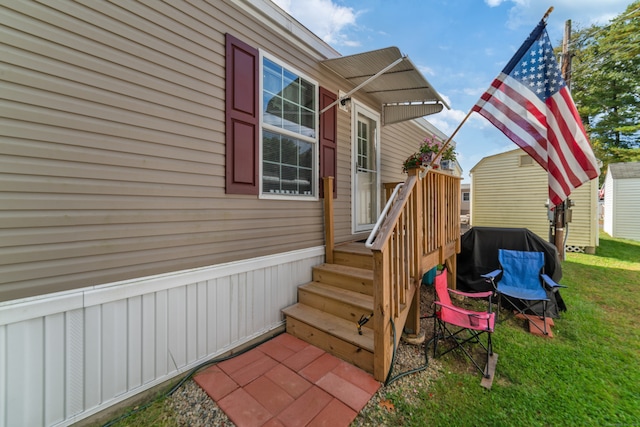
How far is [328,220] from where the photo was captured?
11.9ft

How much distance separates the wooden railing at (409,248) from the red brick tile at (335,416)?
415 mm

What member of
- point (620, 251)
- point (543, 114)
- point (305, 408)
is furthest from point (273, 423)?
point (620, 251)

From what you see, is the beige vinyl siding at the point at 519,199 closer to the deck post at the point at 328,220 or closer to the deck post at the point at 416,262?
the deck post at the point at 416,262

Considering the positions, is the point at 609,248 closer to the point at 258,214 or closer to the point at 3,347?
the point at 258,214

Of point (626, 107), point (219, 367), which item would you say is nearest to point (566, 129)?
point (219, 367)

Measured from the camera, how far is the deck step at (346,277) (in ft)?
9.62

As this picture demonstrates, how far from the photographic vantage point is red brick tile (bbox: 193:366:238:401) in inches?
80.5

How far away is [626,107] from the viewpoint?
15.0m

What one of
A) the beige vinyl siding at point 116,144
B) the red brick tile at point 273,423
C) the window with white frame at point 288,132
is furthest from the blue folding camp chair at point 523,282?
the beige vinyl siding at point 116,144

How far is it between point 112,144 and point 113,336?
55.0 inches

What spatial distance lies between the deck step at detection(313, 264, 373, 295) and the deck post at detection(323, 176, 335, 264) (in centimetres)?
18

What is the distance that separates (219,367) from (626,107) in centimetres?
2408

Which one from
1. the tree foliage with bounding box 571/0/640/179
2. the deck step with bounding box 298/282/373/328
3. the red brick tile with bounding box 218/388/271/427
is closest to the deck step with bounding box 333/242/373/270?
the deck step with bounding box 298/282/373/328

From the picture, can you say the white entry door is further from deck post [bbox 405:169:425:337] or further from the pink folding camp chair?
the pink folding camp chair
